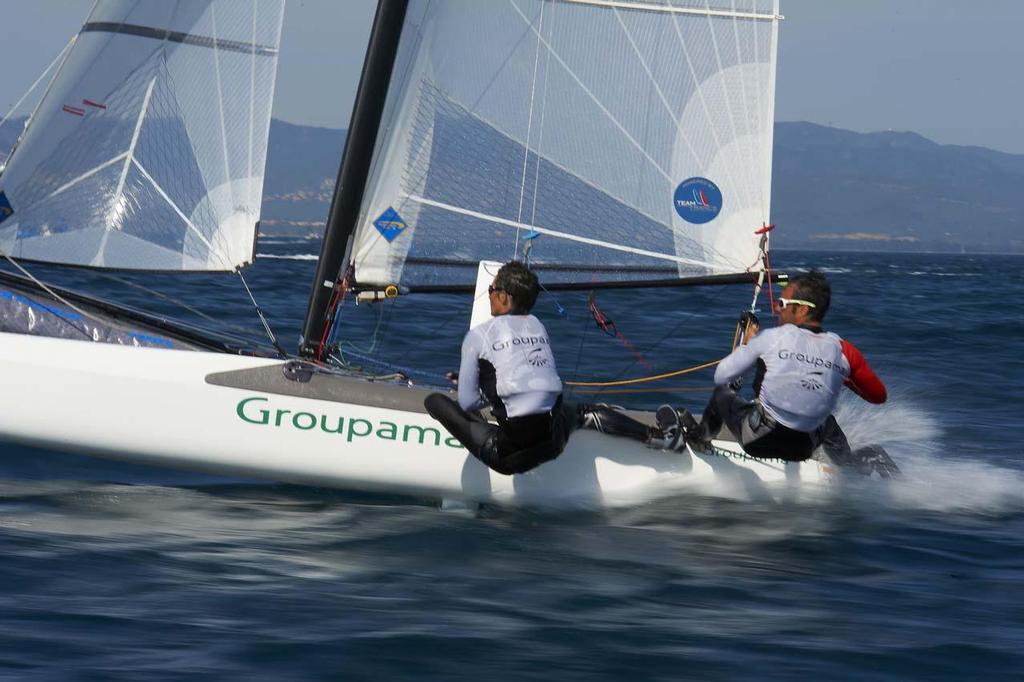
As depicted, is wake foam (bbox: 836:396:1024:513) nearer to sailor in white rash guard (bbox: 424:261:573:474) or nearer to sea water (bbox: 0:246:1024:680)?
sea water (bbox: 0:246:1024:680)

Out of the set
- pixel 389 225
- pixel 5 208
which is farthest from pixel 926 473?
pixel 5 208

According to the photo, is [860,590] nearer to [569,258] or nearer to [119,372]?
[569,258]

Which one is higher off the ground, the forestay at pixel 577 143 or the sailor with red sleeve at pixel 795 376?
the forestay at pixel 577 143

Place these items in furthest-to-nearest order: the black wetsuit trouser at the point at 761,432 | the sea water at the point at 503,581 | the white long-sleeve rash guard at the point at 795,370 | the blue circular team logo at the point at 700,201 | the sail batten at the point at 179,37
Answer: the blue circular team logo at the point at 700,201
the sail batten at the point at 179,37
the black wetsuit trouser at the point at 761,432
the white long-sleeve rash guard at the point at 795,370
the sea water at the point at 503,581

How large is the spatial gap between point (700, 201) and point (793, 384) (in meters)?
1.45

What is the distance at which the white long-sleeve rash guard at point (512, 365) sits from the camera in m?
4.97

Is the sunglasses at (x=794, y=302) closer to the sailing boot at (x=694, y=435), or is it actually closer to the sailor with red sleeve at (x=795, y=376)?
the sailor with red sleeve at (x=795, y=376)

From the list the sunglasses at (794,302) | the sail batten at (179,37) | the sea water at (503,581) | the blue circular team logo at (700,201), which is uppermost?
the sail batten at (179,37)

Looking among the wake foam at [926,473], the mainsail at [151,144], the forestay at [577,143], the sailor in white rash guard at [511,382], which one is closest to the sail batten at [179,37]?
the mainsail at [151,144]

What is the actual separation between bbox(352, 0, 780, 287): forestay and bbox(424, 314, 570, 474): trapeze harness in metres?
1.22

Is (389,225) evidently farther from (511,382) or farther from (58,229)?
(58,229)

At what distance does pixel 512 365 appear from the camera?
497 cm

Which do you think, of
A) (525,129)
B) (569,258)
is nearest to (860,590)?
(569,258)

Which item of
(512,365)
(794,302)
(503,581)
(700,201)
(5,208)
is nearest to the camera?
(503,581)
